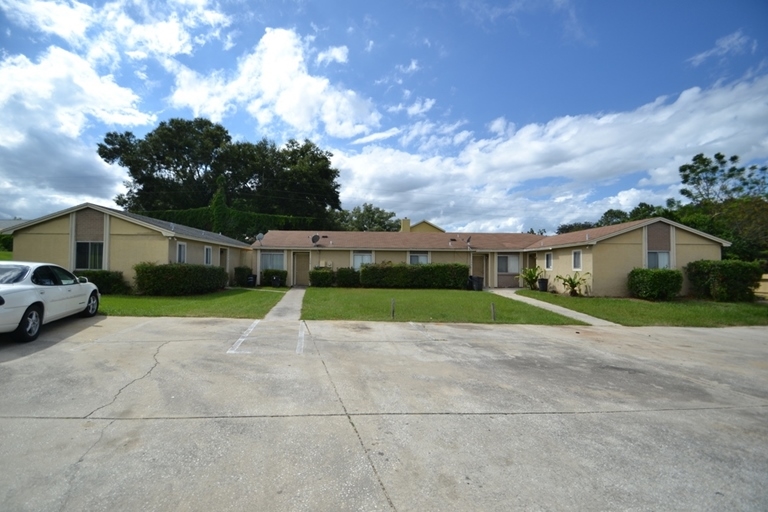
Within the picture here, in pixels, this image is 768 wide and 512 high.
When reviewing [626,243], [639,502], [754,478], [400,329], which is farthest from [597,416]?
[626,243]

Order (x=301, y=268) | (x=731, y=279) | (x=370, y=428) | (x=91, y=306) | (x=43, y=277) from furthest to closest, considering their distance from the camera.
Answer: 1. (x=301, y=268)
2. (x=731, y=279)
3. (x=91, y=306)
4. (x=43, y=277)
5. (x=370, y=428)

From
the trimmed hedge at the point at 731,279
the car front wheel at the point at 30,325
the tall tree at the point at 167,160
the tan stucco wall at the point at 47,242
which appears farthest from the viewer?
the tall tree at the point at 167,160

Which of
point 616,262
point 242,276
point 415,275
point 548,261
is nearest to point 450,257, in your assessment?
point 415,275

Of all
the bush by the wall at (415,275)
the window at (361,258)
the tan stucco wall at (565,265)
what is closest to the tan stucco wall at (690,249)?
the tan stucco wall at (565,265)

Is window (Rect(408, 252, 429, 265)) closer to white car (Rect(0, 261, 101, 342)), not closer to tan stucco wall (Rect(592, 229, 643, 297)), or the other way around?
tan stucco wall (Rect(592, 229, 643, 297))

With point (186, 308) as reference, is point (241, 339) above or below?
below

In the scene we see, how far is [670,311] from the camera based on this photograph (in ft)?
48.5

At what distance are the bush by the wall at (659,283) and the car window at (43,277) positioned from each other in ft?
69.0

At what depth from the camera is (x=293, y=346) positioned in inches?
306

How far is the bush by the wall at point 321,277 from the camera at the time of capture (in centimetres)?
2381

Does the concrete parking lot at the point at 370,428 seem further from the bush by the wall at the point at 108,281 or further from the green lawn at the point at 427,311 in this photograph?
the bush by the wall at the point at 108,281

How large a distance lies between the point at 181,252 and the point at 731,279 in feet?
82.8

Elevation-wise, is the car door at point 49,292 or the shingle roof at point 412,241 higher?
the shingle roof at point 412,241

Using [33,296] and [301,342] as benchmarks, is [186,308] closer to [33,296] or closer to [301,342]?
[33,296]
